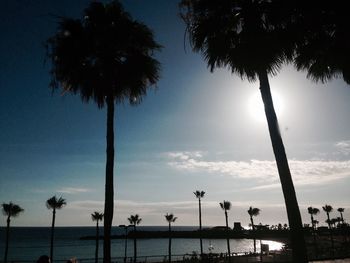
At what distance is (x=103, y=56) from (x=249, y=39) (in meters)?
6.11

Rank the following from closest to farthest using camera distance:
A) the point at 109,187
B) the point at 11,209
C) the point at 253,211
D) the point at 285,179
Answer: the point at 285,179
the point at 109,187
the point at 11,209
the point at 253,211

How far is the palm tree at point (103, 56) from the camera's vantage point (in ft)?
44.2

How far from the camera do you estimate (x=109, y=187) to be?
12188mm

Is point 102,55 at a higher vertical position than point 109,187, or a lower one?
higher

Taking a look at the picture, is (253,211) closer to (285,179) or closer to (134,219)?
(134,219)

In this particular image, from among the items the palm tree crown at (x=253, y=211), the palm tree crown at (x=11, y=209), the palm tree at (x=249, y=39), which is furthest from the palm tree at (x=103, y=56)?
the palm tree crown at (x=253, y=211)

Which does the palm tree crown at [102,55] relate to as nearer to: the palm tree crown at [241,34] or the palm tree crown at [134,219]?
the palm tree crown at [241,34]

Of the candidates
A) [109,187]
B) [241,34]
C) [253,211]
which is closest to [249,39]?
[241,34]

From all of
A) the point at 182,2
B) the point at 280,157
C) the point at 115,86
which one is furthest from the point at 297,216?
the point at 115,86

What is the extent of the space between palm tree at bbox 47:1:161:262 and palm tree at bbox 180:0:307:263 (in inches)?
135

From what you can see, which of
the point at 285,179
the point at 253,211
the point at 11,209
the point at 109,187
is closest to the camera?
the point at 285,179

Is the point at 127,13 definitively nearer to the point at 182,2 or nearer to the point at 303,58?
the point at 182,2

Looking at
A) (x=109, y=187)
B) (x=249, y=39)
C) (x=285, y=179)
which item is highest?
(x=249, y=39)

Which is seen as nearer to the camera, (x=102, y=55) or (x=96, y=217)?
(x=102, y=55)
